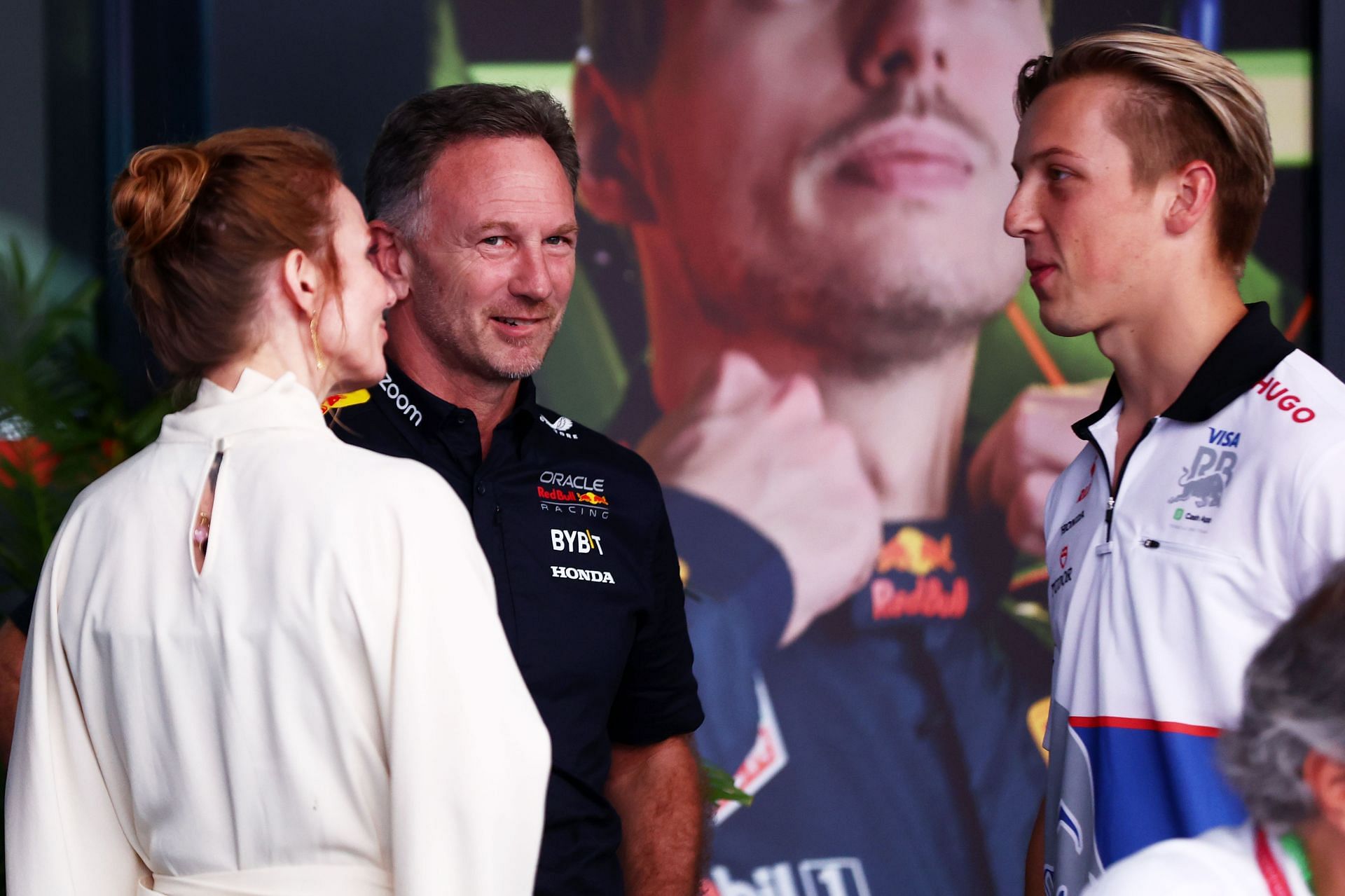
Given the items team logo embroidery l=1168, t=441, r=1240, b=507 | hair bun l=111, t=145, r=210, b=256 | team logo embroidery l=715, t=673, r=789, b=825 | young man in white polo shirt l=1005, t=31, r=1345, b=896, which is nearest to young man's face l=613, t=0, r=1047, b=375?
team logo embroidery l=715, t=673, r=789, b=825

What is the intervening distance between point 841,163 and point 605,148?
617 millimetres

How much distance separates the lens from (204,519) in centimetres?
136

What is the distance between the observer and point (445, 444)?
2035mm

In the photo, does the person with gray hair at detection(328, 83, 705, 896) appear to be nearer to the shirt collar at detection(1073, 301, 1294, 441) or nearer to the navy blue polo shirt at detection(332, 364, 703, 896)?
the navy blue polo shirt at detection(332, 364, 703, 896)

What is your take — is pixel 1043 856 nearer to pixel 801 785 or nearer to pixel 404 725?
pixel 404 725

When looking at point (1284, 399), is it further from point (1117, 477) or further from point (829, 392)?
point (829, 392)

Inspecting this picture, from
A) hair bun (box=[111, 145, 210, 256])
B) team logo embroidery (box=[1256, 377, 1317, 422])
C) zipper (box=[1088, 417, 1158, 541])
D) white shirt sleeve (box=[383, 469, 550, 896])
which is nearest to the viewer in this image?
white shirt sleeve (box=[383, 469, 550, 896])

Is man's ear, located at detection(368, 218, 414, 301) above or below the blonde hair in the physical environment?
below

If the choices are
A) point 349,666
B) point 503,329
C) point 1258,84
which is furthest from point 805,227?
point 349,666

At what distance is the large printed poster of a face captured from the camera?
3.48m

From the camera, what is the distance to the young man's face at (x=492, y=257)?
2072 millimetres

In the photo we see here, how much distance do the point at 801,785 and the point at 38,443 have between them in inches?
78.3

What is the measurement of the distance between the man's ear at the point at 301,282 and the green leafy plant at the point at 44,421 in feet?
5.04

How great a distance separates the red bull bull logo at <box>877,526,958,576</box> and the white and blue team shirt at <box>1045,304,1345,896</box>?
166 centimetres
